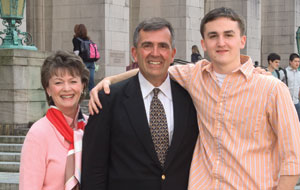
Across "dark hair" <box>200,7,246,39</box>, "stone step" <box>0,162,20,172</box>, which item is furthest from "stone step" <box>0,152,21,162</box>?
"dark hair" <box>200,7,246,39</box>

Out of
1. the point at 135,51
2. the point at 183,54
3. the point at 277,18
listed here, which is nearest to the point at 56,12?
the point at 183,54

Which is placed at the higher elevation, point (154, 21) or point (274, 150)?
point (154, 21)

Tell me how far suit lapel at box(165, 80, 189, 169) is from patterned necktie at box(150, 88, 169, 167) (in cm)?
5

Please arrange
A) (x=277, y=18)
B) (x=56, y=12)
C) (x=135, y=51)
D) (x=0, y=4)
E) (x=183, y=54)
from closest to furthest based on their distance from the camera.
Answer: (x=135, y=51), (x=0, y=4), (x=56, y=12), (x=183, y=54), (x=277, y=18)

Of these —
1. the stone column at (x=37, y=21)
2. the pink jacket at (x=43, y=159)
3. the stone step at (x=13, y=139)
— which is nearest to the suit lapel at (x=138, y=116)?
the pink jacket at (x=43, y=159)

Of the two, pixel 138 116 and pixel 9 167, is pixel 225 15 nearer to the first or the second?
pixel 138 116

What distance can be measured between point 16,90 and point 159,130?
24.0 ft

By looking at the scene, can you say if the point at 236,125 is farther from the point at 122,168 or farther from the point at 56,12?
the point at 56,12

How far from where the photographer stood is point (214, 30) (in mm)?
3568

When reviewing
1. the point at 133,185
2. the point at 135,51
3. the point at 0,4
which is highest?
the point at 0,4

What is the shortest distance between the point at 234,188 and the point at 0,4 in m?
8.64

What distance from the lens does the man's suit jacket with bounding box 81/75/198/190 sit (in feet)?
11.5

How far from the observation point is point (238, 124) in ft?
11.4

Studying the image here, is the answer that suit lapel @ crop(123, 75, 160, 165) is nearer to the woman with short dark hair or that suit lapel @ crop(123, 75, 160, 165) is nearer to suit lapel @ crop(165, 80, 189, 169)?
suit lapel @ crop(165, 80, 189, 169)
